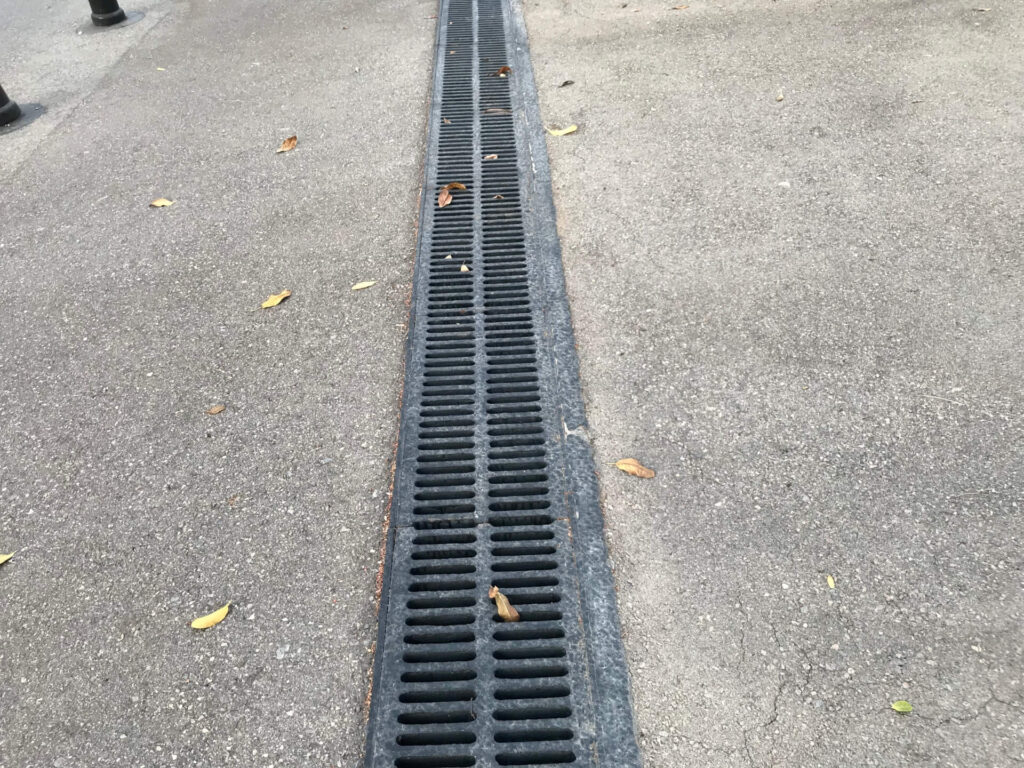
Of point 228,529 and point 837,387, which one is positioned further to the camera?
point 837,387

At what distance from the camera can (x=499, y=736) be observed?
184 cm

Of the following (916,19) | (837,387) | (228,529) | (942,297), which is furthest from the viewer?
(916,19)

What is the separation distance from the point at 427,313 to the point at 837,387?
1.53 meters

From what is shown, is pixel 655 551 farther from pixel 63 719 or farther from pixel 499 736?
pixel 63 719

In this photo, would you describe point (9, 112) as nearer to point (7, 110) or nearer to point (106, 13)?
point (7, 110)

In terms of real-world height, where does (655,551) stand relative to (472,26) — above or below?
below

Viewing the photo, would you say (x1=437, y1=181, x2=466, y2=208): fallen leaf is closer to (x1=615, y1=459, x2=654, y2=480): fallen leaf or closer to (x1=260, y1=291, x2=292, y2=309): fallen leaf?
(x1=260, y1=291, x2=292, y2=309): fallen leaf

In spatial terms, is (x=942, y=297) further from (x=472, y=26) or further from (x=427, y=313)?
(x=472, y=26)

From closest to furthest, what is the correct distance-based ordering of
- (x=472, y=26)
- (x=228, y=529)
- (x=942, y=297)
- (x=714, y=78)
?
(x=228, y=529), (x=942, y=297), (x=714, y=78), (x=472, y=26)

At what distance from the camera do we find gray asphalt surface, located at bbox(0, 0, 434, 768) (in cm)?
198

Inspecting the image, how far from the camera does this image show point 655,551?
221 centimetres

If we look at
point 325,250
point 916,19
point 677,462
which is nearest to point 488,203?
point 325,250

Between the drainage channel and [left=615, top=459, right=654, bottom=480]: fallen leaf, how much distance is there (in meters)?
0.11

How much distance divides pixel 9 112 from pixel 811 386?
512 centimetres
